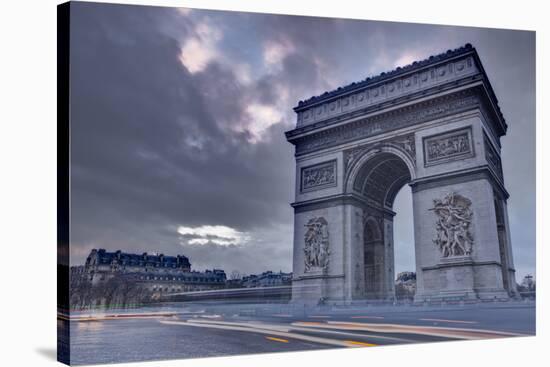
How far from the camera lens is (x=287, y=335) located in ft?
44.0

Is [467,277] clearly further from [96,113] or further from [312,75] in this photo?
[96,113]

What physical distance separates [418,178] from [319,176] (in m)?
3.26

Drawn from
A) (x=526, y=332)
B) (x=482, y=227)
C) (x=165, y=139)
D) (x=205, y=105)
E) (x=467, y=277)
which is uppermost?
(x=205, y=105)

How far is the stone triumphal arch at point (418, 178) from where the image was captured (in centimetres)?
1717

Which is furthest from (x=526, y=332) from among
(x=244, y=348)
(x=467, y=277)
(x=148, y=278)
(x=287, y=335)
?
(x=148, y=278)

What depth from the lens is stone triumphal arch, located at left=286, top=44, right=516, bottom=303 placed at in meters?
17.2

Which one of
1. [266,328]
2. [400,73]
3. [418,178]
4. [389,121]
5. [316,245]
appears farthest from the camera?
[389,121]

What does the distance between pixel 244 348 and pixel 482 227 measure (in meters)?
8.29

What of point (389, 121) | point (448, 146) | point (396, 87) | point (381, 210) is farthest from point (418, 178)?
point (381, 210)

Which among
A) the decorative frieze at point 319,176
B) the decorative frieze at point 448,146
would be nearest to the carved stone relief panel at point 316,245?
the decorative frieze at point 319,176

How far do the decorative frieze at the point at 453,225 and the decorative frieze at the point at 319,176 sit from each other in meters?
3.78

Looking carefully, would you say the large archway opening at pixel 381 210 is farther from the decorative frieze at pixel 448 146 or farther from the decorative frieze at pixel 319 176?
the decorative frieze at pixel 448 146

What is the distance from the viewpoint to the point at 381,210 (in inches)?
865

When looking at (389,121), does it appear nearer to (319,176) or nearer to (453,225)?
(319,176)
